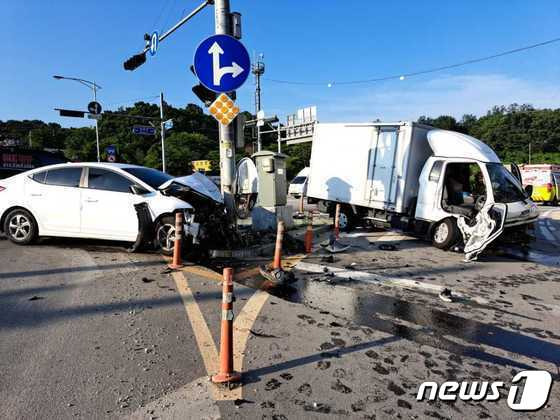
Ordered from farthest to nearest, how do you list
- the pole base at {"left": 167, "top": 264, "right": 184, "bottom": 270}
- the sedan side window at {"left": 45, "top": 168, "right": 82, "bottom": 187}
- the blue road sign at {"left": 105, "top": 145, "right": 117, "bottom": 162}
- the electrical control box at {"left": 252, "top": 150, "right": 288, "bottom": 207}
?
the blue road sign at {"left": 105, "top": 145, "right": 117, "bottom": 162}, the electrical control box at {"left": 252, "top": 150, "right": 288, "bottom": 207}, the sedan side window at {"left": 45, "top": 168, "right": 82, "bottom": 187}, the pole base at {"left": 167, "top": 264, "right": 184, "bottom": 270}

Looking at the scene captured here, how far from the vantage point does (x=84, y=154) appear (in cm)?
6025

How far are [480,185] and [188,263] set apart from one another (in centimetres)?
765

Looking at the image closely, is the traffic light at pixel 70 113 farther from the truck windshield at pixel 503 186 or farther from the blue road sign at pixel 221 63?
the truck windshield at pixel 503 186

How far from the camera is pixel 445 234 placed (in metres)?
8.64

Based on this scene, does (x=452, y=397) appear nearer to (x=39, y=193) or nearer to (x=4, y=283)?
(x=4, y=283)

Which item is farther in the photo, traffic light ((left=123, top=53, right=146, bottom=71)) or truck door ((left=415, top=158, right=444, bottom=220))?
traffic light ((left=123, top=53, right=146, bottom=71))

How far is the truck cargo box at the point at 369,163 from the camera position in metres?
9.79

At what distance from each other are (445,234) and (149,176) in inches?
260

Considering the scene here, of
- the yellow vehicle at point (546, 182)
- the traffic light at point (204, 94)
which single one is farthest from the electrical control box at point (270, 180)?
the yellow vehicle at point (546, 182)

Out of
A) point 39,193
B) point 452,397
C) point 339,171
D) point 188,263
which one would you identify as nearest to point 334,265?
point 188,263

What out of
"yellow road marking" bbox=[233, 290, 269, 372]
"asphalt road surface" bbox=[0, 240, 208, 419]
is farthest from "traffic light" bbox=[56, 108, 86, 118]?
"yellow road marking" bbox=[233, 290, 269, 372]

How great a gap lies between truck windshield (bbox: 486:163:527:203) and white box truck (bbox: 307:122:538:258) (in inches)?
0.9

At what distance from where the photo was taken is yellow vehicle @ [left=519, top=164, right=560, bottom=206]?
22.6 m

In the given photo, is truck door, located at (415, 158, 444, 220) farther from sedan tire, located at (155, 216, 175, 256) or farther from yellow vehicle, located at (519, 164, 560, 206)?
yellow vehicle, located at (519, 164, 560, 206)
